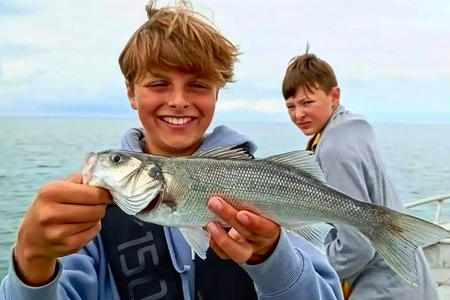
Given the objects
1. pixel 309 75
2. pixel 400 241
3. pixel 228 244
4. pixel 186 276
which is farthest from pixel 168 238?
pixel 309 75

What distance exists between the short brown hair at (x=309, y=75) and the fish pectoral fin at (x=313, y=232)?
2.84 metres

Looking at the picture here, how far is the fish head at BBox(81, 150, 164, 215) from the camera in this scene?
2.50m

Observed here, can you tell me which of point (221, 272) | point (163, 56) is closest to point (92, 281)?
point (221, 272)

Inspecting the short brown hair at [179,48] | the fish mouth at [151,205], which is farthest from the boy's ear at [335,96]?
the fish mouth at [151,205]

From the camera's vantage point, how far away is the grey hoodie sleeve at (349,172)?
454 cm

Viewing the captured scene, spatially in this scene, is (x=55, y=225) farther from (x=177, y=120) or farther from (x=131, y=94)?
(x=131, y=94)

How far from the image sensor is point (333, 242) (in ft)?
15.7

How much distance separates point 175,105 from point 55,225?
1.02 metres

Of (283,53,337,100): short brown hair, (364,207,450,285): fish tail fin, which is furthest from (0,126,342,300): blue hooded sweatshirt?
(283,53,337,100): short brown hair

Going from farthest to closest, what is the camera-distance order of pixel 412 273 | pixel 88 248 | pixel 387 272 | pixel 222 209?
1. pixel 387 272
2. pixel 88 248
3. pixel 412 273
4. pixel 222 209

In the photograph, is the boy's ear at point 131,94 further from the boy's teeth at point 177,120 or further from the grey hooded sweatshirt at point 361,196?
the grey hooded sweatshirt at point 361,196

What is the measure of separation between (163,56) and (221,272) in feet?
3.64

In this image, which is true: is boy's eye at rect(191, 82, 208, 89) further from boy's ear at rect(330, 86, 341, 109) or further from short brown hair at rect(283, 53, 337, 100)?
boy's ear at rect(330, 86, 341, 109)

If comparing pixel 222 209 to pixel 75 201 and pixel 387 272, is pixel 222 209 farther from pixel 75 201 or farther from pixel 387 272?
pixel 387 272
